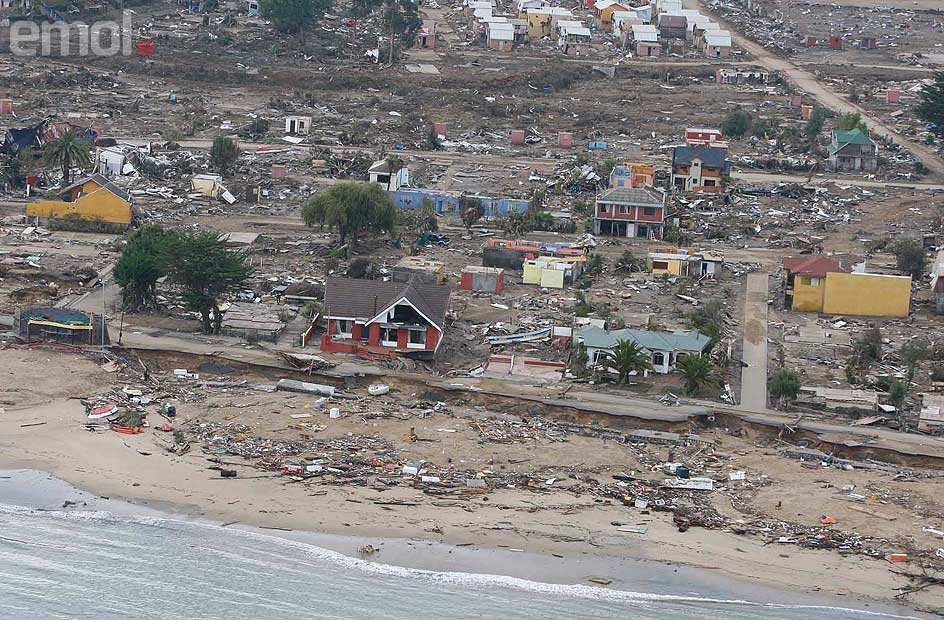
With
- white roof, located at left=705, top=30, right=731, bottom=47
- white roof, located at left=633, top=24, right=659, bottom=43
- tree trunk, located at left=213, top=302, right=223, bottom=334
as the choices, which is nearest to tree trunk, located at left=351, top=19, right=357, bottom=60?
white roof, located at left=633, top=24, right=659, bottom=43

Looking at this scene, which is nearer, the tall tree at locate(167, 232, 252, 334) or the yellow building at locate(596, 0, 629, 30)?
the tall tree at locate(167, 232, 252, 334)

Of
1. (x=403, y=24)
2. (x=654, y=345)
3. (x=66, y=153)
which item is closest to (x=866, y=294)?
(x=654, y=345)

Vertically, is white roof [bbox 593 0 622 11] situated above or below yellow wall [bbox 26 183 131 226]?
above

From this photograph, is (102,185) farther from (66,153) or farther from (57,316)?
(57,316)

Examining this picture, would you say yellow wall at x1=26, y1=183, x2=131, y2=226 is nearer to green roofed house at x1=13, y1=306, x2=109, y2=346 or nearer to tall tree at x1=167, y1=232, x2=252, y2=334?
tall tree at x1=167, y1=232, x2=252, y2=334

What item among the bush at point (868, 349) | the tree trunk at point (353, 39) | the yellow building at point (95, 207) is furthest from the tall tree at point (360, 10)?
the bush at point (868, 349)

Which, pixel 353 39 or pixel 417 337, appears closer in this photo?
pixel 417 337
